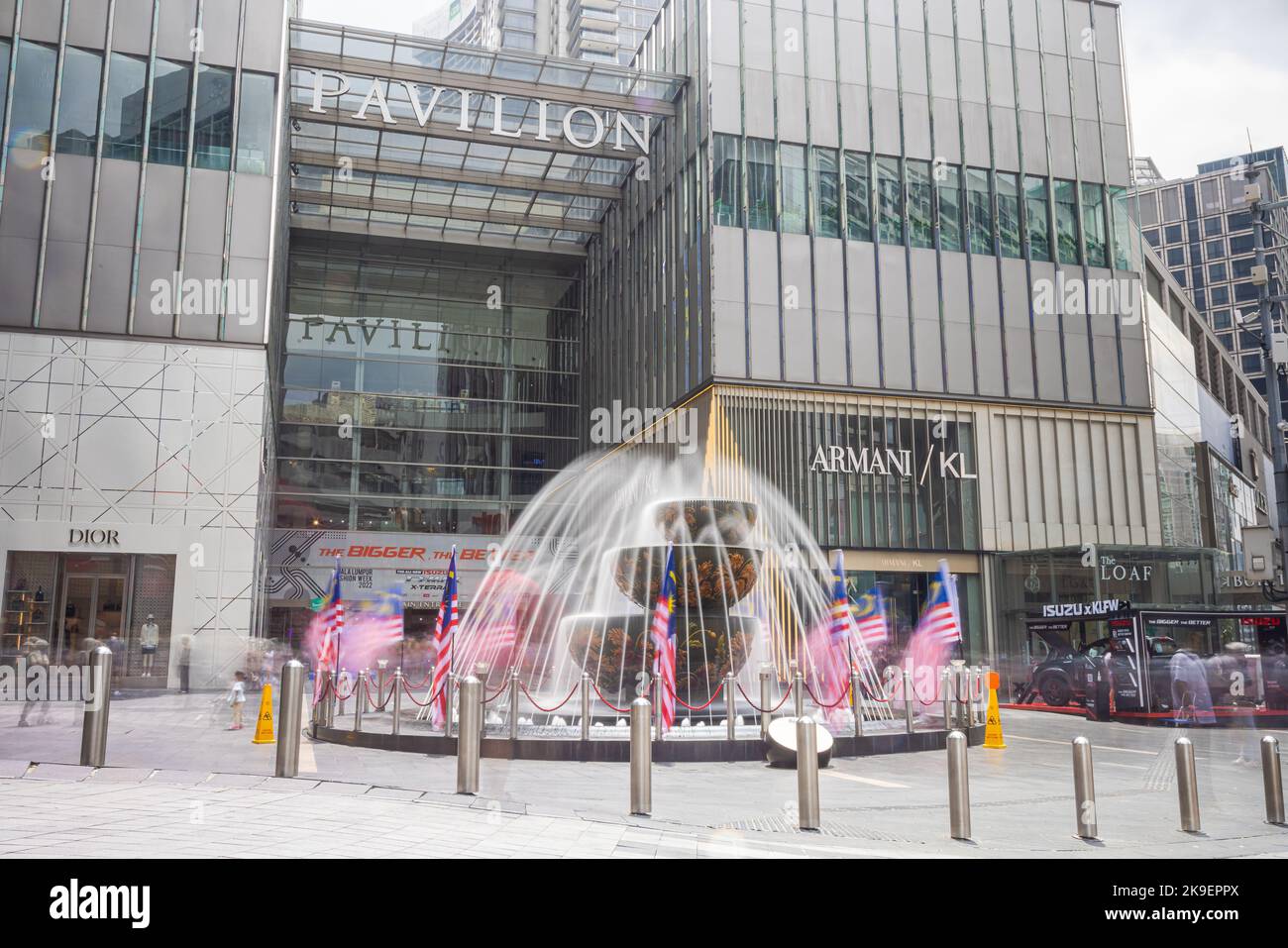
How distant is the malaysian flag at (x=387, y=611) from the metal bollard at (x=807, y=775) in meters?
32.3

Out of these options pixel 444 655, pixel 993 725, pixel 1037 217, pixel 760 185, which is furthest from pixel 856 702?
pixel 1037 217

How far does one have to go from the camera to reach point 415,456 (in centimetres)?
4288

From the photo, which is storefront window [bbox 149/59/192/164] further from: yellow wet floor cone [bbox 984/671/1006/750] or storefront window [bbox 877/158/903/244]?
yellow wet floor cone [bbox 984/671/1006/750]

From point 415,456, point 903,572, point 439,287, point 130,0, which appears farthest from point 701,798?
point 439,287

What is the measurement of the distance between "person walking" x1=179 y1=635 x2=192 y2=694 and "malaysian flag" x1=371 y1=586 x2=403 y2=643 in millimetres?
13103

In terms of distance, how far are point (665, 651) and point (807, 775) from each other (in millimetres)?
5075

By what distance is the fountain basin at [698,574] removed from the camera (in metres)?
13.0

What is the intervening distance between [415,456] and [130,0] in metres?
20.4

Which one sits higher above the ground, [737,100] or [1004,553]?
[737,100]

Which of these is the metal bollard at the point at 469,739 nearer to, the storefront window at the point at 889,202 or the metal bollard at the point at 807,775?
the metal bollard at the point at 807,775

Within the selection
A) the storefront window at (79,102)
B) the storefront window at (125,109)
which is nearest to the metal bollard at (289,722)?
the storefront window at (125,109)

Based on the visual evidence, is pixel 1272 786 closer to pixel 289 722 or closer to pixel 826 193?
pixel 289 722

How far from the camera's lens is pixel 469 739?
8094mm
